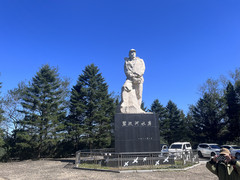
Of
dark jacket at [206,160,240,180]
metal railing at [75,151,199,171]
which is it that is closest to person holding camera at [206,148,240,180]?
dark jacket at [206,160,240,180]

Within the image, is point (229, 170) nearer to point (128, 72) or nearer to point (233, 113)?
point (128, 72)

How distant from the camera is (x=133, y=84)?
12.1 metres

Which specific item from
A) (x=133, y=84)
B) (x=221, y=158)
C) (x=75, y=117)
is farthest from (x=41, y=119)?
(x=221, y=158)

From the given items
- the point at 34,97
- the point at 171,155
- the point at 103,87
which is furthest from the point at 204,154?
the point at 34,97

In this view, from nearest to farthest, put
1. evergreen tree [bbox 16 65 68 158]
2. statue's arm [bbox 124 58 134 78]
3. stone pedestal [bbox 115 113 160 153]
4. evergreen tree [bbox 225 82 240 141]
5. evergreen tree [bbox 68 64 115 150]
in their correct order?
1. stone pedestal [bbox 115 113 160 153]
2. statue's arm [bbox 124 58 134 78]
3. evergreen tree [bbox 16 65 68 158]
4. evergreen tree [bbox 68 64 115 150]
5. evergreen tree [bbox 225 82 240 141]

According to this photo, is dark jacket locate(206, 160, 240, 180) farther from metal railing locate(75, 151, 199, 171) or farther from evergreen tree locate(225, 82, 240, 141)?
evergreen tree locate(225, 82, 240, 141)

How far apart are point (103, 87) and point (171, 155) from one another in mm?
16630

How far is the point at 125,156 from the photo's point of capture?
377 inches

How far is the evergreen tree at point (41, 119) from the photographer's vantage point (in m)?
18.9

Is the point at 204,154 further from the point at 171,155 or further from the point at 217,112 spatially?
the point at 217,112

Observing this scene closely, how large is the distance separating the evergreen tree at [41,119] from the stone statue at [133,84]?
450 inches

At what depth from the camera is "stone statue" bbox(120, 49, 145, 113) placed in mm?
11391

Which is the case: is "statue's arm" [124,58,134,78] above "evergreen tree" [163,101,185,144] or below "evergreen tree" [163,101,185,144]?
above

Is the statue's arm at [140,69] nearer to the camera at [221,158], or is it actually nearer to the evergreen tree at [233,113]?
the camera at [221,158]
